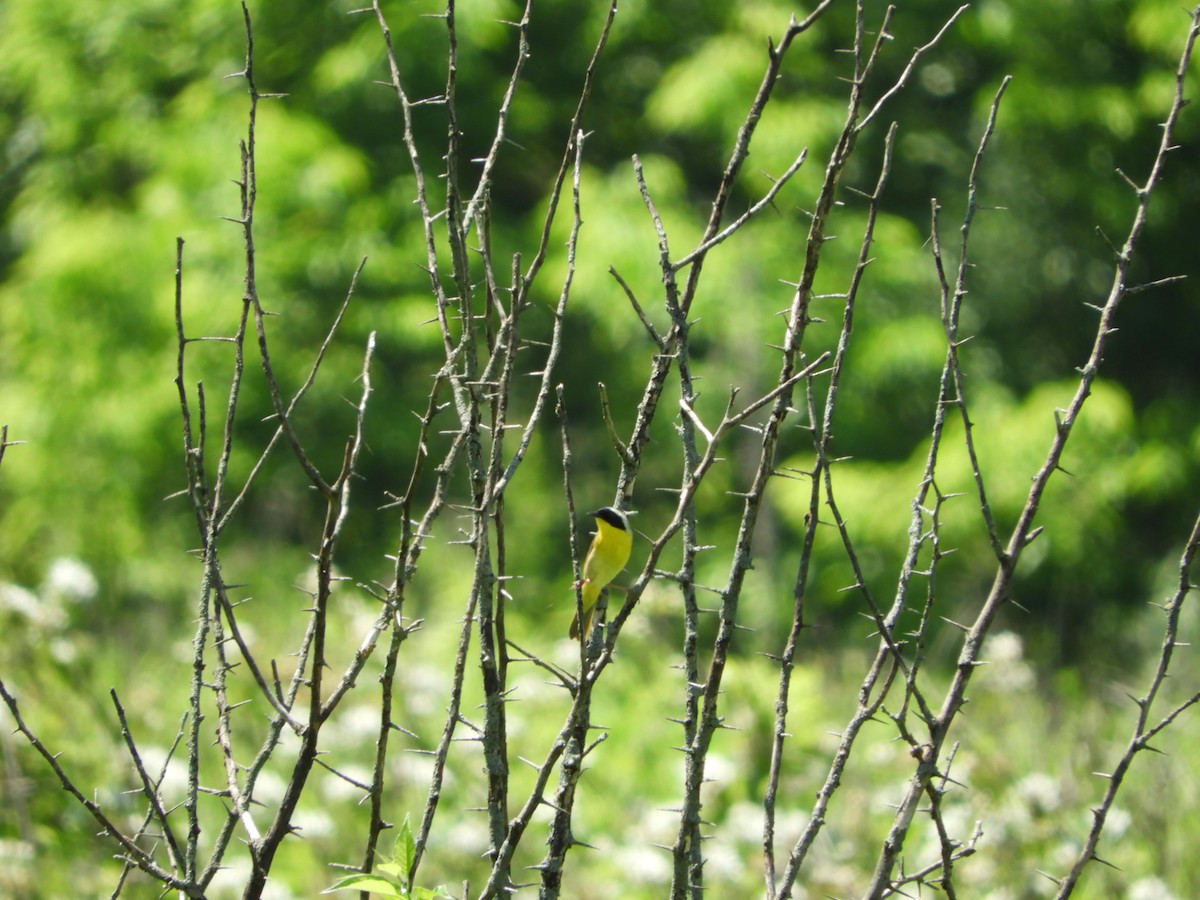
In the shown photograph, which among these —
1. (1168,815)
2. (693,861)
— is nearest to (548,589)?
(1168,815)

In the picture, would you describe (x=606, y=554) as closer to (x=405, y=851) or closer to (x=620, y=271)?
(x=405, y=851)

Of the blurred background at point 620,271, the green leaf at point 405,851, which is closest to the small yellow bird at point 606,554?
the green leaf at point 405,851

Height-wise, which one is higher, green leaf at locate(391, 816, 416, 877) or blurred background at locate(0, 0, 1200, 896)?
blurred background at locate(0, 0, 1200, 896)

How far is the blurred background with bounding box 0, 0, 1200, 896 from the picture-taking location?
890 cm

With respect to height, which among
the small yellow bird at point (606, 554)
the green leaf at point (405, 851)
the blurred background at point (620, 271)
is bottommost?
the green leaf at point (405, 851)

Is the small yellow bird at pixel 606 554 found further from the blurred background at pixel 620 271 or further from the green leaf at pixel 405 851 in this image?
the blurred background at pixel 620 271

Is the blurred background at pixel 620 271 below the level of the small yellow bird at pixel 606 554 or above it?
above

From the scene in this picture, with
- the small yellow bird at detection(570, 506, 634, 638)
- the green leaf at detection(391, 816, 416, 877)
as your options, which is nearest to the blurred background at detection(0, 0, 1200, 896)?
the small yellow bird at detection(570, 506, 634, 638)

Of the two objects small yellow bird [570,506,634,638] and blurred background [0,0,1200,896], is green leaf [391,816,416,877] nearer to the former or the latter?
small yellow bird [570,506,634,638]

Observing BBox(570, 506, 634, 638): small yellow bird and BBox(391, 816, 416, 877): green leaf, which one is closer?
BBox(391, 816, 416, 877): green leaf

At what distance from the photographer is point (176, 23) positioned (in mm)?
10898

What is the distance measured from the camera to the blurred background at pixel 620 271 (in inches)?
350

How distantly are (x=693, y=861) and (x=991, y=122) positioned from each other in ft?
3.24

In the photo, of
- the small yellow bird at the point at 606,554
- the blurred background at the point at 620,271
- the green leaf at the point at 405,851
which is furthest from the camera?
the blurred background at the point at 620,271
